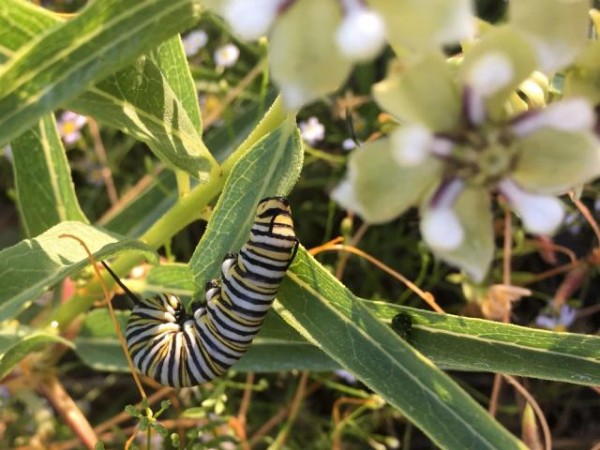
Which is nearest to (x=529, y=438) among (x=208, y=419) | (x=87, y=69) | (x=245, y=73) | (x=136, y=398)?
(x=208, y=419)

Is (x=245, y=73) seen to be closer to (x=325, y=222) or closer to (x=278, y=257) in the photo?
(x=325, y=222)

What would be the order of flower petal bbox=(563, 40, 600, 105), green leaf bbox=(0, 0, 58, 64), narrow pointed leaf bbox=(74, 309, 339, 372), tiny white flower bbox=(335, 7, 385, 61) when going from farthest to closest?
narrow pointed leaf bbox=(74, 309, 339, 372) → green leaf bbox=(0, 0, 58, 64) → flower petal bbox=(563, 40, 600, 105) → tiny white flower bbox=(335, 7, 385, 61)

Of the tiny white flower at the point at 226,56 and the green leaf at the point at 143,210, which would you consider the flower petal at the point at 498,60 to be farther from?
the tiny white flower at the point at 226,56

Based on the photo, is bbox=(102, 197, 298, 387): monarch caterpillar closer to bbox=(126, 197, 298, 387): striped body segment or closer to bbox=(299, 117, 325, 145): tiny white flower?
bbox=(126, 197, 298, 387): striped body segment

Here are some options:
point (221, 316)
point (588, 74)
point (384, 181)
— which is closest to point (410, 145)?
point (384, 181)

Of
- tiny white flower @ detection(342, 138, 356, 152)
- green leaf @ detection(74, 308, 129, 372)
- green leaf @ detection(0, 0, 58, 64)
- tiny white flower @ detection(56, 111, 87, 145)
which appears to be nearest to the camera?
green leaf @ detection(0, 0, 58, 64)

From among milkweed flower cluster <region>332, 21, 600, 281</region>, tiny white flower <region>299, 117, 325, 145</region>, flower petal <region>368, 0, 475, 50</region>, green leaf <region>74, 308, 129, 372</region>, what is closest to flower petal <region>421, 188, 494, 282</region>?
milkweed flower cluster <region>332, 21, 600, 281</region>

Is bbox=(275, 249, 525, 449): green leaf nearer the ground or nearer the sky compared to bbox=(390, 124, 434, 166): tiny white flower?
nearer the ground

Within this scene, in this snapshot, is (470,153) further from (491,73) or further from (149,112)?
(149,112)
